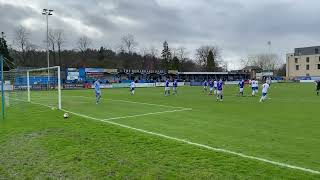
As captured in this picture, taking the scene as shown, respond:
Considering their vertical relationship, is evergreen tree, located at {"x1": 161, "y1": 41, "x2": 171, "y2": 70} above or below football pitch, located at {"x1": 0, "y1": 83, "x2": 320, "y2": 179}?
above

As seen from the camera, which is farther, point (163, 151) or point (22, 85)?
point (22, 85)

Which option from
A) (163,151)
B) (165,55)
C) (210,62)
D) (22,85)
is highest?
(165,55)

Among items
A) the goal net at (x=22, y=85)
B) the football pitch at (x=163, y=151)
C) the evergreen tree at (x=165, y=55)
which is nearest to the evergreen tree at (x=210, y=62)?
the evergreen tree at (x=165, y=55)

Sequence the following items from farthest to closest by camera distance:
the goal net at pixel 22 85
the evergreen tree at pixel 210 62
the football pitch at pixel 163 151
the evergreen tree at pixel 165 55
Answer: the evergreen tree at pixel 210 62 < the evergreen tree at pixel 165 55 < the goal net at pixel 22 85 < the football pitch at pixel 163 151

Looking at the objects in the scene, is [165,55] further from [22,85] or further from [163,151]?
[163,151]

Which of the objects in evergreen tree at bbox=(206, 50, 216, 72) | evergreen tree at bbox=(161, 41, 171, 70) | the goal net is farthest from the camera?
evergreen tree at bbox=(206, 50, 216, 72)

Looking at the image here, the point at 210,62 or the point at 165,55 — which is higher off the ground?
the point at 165,55

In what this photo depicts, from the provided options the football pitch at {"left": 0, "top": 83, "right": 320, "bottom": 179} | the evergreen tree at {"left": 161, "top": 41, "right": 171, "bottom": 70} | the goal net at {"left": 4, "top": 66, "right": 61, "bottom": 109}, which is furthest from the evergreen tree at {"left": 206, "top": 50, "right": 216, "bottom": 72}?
the football pitch at {"left": 0, "top": 83, "right": 320, "bottom": 179}

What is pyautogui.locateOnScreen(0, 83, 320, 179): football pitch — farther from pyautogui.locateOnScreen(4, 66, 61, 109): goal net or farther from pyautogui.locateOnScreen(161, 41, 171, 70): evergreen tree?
pyautogui.locateOnScreen(161, 41, 171, 70): evergreen tree

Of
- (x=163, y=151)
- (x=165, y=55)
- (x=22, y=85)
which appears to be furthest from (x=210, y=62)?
(x=163, y=151)

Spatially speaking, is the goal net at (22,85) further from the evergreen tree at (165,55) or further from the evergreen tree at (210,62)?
the evergreen tree at (210,62)

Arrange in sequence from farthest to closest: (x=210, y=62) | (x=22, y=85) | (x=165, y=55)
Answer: (x=210, y=62) < (x=165, y=55) < (x=22, y=85)

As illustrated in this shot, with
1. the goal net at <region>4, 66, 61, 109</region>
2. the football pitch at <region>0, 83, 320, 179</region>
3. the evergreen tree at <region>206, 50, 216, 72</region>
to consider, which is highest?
the evergreen tree at <region>206, 50, 216, 72</region>

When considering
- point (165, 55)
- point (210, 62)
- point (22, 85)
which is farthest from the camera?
point (210, 62)
